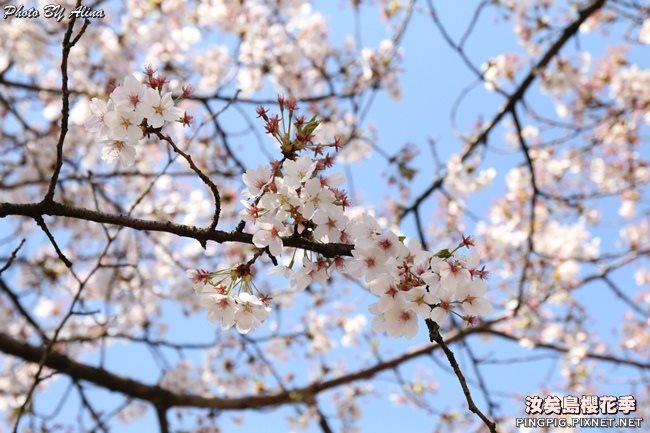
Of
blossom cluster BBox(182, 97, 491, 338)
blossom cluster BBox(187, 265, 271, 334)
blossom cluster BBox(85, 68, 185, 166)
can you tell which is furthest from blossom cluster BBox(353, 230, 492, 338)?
blossom cluster BBox(85, 68, 185, 166)

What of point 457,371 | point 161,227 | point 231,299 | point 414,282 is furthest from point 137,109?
point 457,371

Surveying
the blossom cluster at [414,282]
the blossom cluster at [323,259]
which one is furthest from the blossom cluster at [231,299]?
the blossom cluster at [414,282]

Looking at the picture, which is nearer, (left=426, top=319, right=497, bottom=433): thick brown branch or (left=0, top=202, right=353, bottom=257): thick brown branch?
(left=426, top=319, right=497, bottom=433): thick brown branch

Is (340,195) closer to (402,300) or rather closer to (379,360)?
(402,300)

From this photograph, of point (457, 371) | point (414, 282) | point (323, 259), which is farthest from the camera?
point (323, 259)

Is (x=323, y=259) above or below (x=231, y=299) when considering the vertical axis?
above

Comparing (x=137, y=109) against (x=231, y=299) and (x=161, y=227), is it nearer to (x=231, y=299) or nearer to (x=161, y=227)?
(x=161, y=227)

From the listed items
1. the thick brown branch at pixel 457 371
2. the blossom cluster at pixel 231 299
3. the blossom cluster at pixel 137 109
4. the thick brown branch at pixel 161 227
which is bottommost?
the thick brown branch at pixel 457 371

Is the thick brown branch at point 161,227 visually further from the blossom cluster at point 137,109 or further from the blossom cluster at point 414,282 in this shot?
the blossom cluster at point 137,109

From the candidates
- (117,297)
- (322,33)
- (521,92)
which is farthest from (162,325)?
(521,92)

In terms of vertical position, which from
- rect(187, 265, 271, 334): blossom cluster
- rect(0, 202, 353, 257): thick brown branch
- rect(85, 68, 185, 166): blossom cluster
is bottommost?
rect(187, 265, 271, 334): blossom cluster

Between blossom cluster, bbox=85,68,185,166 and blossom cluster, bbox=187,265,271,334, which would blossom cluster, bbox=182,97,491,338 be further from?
blossom cluster, bbox=85,68,185,166

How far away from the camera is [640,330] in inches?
321

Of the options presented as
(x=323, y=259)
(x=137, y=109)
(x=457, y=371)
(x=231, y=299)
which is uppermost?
(x=137, y=109)
